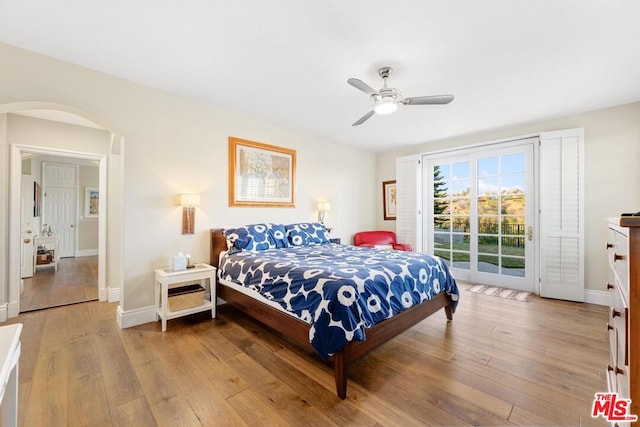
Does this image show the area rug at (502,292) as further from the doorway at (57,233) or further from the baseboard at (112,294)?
the doorway at (57,233)

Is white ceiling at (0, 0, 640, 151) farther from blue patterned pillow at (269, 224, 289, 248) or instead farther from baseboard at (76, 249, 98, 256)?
baseboard at (76, 249, 98, 256)

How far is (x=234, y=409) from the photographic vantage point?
166 cm

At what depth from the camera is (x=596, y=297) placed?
3.52 meters

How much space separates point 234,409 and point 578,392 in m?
2.26

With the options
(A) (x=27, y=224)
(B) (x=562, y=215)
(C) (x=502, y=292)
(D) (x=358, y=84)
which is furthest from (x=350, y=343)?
(A) (x=27, y=224)

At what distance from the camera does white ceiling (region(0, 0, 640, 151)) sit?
1858 millimetres

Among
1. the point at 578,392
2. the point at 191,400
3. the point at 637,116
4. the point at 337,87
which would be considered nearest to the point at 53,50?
the point at 337,87

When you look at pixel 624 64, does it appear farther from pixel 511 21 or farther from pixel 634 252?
pixel 634 252

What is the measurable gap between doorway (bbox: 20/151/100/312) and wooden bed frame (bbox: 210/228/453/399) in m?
2.64

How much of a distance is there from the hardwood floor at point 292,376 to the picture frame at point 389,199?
9.84ft

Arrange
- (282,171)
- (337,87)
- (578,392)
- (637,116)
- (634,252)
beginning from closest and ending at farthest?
(634,252), (578,392), (337,87), (637,116), (282,171)

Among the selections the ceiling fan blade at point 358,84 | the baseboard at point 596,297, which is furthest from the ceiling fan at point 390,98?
the baseboard at point 596,297

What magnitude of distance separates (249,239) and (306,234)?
94 centimetres

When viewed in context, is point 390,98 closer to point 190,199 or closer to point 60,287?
point 190,199
